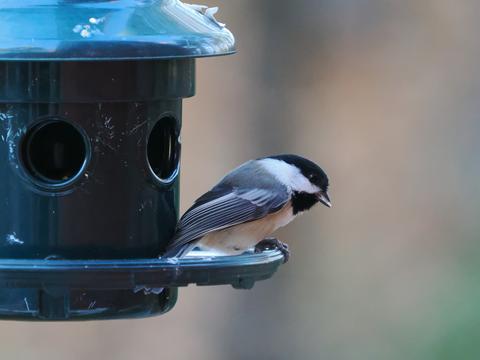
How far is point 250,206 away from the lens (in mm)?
5398

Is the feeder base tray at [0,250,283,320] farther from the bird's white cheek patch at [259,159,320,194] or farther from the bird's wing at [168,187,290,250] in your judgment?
the bird's white cheek patch at [259,159,320,194]

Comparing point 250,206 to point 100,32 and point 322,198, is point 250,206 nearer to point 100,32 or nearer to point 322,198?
point 322,198

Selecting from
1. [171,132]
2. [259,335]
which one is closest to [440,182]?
[259,335]

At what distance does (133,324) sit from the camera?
10094mm

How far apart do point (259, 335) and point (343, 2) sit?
8.99 feet

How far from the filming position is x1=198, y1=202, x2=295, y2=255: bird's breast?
542cm

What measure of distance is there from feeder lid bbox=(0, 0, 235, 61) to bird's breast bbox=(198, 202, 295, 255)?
1039mm

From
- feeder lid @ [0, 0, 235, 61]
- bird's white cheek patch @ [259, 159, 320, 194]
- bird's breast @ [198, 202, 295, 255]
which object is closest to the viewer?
feeder lid @ [0, 0, 235, 61]

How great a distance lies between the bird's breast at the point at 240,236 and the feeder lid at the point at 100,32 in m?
1.04

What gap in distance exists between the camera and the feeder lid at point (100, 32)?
13.7ft

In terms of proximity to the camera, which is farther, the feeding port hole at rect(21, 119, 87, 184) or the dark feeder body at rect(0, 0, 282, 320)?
the feeding port hole at rect(21, 119, 87, 184)

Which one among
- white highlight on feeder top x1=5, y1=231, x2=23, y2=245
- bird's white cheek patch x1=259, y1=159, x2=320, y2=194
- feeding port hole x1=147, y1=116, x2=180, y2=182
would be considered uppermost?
feeding port hole x1=147, y1=116, x2=180, y2=182

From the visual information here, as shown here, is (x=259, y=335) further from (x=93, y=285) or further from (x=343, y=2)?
(x=93, y=285)

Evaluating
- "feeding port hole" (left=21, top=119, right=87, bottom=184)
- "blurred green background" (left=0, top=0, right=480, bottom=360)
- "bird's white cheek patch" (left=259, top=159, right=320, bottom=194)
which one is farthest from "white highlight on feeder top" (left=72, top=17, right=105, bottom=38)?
"blurred green background" (left=0, top=0, right=480, bottom=360)
